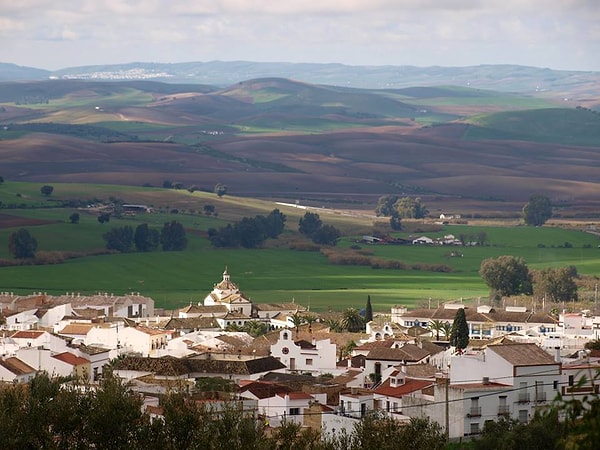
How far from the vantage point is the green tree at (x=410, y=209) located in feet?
561

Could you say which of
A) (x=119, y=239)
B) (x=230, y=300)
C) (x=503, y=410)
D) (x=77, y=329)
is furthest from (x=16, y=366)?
(x=119, y=239)

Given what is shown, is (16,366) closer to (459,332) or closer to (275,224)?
(459,332)

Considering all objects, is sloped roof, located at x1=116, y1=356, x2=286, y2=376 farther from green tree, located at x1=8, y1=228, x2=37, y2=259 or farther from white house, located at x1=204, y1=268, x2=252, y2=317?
green tree, located at x1=8, y1=228, x2=37, y2=259

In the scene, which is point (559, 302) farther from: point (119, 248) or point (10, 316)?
point (119, 248)

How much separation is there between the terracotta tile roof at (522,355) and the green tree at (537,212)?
110m

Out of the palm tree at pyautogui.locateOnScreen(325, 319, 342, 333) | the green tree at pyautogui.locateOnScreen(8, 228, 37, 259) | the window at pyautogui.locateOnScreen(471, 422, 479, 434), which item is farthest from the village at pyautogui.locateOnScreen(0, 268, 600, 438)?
the green tree at pyautogui.locateOnScreen(8, 228, 37, 259)

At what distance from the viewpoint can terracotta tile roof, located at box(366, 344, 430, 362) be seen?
62.4 m

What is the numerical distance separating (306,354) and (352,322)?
42.7ft

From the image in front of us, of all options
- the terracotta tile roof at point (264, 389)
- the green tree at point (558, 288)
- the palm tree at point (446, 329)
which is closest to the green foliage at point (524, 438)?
the terracotta tile roof at point (264, 389)

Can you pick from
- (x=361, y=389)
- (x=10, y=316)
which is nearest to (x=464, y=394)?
(x=361, y=389)

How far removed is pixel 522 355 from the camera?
52.1 m

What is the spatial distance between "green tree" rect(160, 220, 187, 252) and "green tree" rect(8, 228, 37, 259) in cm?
1053

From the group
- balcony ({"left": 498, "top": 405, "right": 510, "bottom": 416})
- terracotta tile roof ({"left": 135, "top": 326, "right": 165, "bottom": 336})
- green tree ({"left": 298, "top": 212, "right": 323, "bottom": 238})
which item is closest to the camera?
balcony ({"left": 498, "top": 405, "right": 510, "bottom": 416})

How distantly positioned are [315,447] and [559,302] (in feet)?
216
